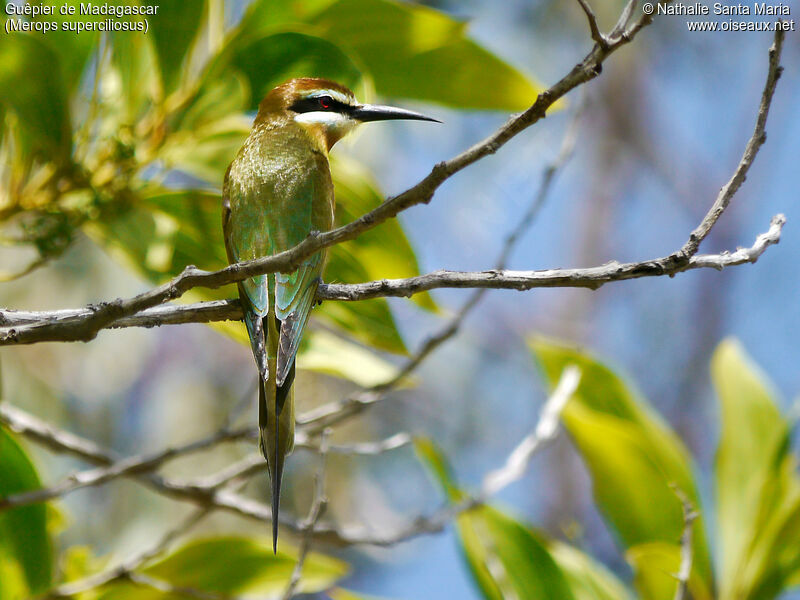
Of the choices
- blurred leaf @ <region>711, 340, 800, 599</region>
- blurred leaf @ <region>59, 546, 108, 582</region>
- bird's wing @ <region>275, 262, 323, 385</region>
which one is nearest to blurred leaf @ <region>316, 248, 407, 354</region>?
bird's wing @ <region>275, 262, 323, 385</region>

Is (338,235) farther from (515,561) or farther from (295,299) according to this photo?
(515,561)

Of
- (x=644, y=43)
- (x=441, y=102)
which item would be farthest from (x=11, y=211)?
(x=644, y=43)

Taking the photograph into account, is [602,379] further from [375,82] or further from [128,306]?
[128,306]

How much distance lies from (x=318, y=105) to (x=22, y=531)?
119cm

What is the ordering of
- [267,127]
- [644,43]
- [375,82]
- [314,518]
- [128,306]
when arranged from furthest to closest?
1. [644,43]
2. [267,127]
3. [375,82]
4. [314,518]
5. [128,306]

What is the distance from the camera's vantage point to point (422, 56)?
6.66ft

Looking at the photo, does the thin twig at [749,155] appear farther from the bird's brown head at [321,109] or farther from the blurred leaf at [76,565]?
the blurred leaf at [76,565]

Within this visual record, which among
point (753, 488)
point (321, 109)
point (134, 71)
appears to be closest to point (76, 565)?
point (134, 71)

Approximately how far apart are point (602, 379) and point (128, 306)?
1279 millimetres

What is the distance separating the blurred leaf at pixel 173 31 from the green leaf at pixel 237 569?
974 mm

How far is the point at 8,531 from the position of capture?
1.85 meters

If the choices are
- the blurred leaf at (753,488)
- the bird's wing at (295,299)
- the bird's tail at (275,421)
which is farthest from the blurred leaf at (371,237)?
the blurred leaf at (753,488)

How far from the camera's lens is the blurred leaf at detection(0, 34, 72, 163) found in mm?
1741

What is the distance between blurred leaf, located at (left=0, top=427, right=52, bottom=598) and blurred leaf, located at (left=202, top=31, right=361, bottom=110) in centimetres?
86
